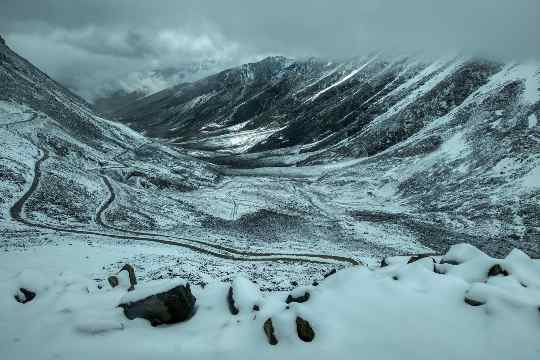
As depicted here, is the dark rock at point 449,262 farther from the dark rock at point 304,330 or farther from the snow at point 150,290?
the snow at point 150,290

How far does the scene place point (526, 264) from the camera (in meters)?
12.4

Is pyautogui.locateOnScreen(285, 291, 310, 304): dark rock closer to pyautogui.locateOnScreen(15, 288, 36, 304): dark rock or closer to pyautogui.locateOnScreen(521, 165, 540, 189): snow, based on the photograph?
pyautogui.locateOnScreen(15, 288, 36, 304): dark rock

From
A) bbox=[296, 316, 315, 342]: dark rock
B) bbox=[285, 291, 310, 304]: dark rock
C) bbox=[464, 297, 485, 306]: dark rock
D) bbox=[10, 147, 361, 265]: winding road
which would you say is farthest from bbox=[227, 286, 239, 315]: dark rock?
bbox=[10, 147, 361, 265]: winding road

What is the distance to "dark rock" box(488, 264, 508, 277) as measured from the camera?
1226 cm

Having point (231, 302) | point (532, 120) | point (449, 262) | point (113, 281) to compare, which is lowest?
point (231, 302)

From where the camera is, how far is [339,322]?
1098 centimetres

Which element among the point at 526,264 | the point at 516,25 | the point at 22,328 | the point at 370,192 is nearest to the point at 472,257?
the point at 526,264

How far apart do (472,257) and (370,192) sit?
219 ft

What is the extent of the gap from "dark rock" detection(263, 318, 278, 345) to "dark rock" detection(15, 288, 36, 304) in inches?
356

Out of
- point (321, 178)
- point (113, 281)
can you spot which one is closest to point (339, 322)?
point (113, 281)

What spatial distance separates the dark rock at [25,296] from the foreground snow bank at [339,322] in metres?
0.37

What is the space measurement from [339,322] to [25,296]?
1135 cm

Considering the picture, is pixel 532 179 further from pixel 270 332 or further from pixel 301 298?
pixel 270 332

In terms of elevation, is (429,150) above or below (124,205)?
above
